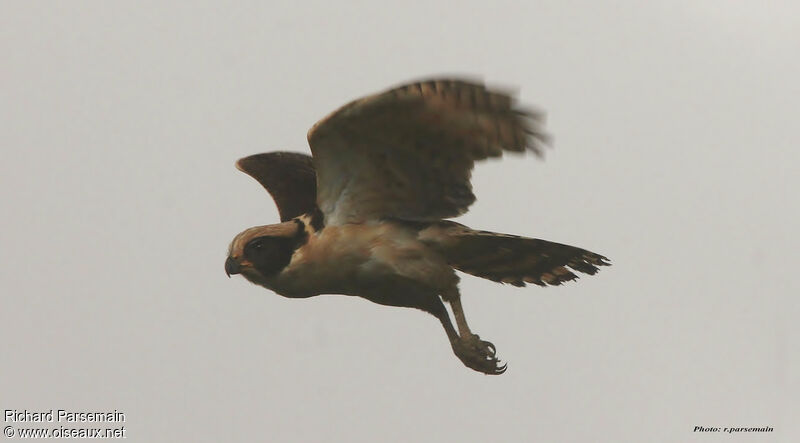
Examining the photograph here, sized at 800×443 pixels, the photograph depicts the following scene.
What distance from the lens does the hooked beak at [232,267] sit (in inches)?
450

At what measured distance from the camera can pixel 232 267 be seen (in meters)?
11.4

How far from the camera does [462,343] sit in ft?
39.0

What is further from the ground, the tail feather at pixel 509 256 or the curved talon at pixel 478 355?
the tail feather at pixel 509 256

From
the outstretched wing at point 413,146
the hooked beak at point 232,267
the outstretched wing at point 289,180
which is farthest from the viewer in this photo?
the outstretched wing at point 289,180

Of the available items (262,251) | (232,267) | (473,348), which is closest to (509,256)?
(473,348)

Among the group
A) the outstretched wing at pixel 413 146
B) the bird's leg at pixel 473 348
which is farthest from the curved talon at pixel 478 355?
the outstretched wing at pixel 413 146

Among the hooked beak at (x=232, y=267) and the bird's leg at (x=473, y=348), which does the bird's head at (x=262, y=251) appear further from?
the bird's leg at (x=473, y=348)

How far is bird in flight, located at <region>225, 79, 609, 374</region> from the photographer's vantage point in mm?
10984

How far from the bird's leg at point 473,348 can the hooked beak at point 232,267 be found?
A: 1.86 metres

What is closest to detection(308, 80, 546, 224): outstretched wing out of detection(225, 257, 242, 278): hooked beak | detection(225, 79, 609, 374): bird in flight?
detection(225, 79, 609, 374): bird in flight

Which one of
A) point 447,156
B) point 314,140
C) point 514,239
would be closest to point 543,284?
point 514,239

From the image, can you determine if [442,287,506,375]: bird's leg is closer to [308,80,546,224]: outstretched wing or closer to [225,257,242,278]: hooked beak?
[308,80,546,224]: outstretched wing

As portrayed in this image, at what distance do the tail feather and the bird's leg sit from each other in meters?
0.41

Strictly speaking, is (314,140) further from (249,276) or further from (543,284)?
(543,284)
